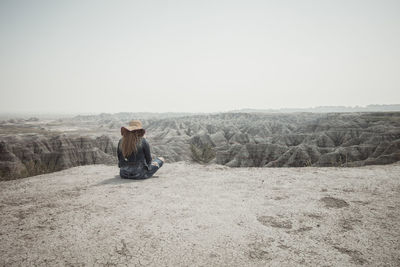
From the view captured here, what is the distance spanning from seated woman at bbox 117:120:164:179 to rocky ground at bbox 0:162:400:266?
35 centimetres

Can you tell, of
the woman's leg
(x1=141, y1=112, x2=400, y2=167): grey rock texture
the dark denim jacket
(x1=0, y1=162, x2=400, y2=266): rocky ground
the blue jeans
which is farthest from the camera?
(x1=141, y1=112, x2=400, y2=167): grey rock texture

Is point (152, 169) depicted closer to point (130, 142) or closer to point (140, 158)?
point (140, 158)

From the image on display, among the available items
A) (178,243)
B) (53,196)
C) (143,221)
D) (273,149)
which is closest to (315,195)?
(178,243)

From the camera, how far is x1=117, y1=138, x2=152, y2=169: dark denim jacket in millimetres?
6160

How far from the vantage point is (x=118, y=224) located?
12.0ft

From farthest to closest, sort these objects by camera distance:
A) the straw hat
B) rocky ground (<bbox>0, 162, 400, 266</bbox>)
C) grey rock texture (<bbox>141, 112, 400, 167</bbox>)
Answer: grey rock texture (<bbox>141, 112, 400, 167</bbox>)
the straw hat
rocky ground (<bbox>0, 162, 400, 266</bbox>)

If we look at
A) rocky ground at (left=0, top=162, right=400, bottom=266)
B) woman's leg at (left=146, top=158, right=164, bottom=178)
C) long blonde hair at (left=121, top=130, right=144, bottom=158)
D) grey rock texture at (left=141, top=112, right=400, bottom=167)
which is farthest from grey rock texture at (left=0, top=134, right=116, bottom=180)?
rocky ground at (left=0, top=162, right=400, bottom=266)

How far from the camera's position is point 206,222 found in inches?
144

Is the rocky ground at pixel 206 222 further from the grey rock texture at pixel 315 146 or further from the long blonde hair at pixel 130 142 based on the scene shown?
the grey rock texture at pixel 315 146

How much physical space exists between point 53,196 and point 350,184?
7.05m

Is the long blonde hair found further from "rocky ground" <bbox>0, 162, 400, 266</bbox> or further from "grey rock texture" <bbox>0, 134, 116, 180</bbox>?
"grey rock texture" <bbox>0, 134, 116, 180</bbox>

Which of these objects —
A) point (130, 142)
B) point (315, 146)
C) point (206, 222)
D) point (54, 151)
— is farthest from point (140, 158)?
point (54, 151)

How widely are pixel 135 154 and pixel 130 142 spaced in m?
0.37

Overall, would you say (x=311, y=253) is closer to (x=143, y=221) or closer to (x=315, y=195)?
(x=315, y=195)
